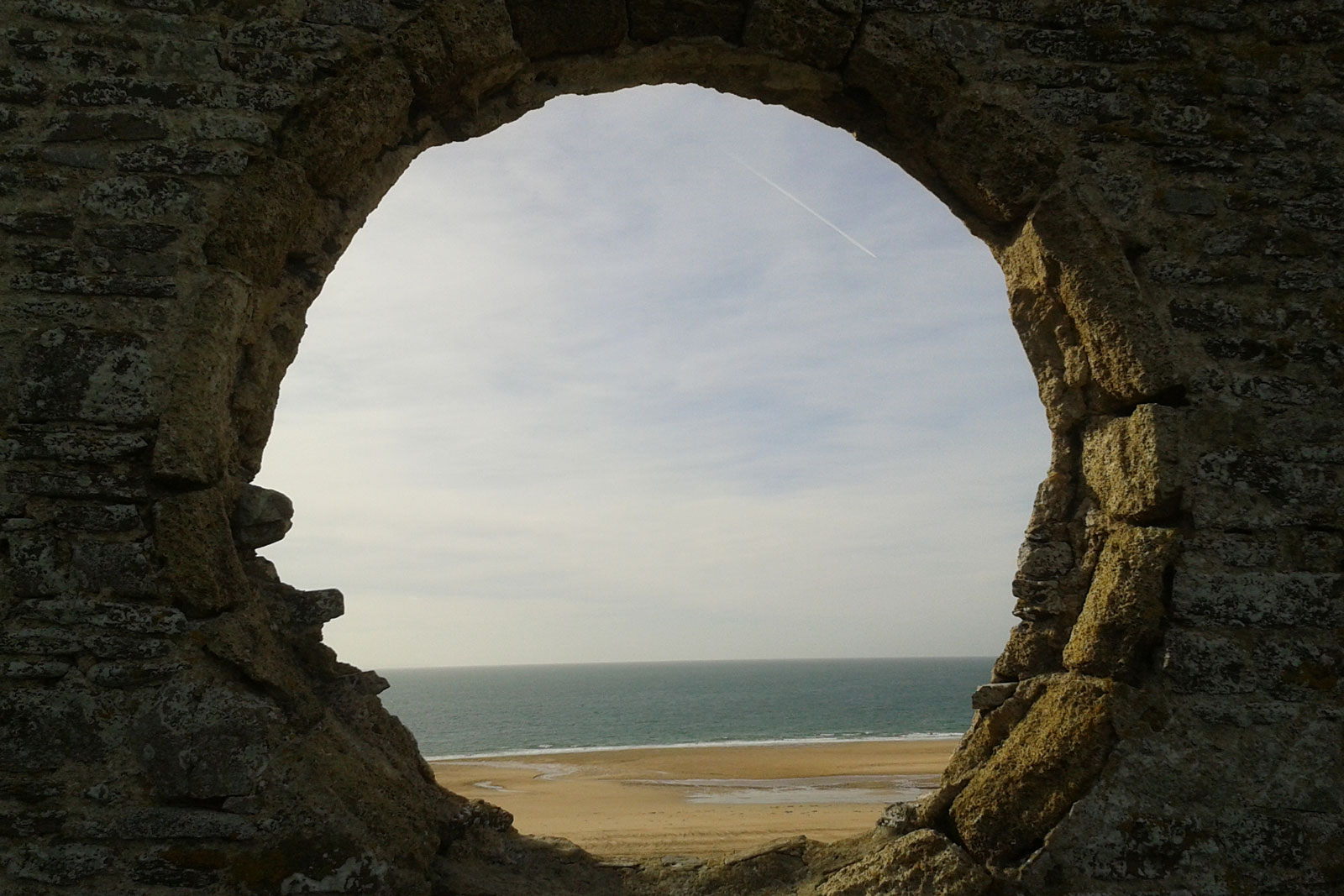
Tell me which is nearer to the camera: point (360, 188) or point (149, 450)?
point (149, 450)

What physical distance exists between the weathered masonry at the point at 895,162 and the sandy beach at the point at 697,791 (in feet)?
4.65

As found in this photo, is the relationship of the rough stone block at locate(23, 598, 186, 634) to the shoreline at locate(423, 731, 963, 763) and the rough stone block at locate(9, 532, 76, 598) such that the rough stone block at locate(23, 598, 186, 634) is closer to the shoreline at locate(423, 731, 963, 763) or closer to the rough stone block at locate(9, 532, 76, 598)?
the rough stone block at locate(9, 532, 76, 598)

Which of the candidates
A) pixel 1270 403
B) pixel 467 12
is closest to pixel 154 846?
pixel 467 12

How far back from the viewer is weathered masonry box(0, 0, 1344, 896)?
2633mm

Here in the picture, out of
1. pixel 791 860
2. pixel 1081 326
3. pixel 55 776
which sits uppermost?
pixel 1081 326

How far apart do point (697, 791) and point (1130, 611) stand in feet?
39.1

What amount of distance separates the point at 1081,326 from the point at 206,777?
129 inches

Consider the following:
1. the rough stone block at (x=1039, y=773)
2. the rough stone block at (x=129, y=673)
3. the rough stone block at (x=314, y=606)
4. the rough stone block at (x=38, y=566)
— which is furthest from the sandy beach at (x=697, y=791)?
the rough stone block at (x=38, y=566)

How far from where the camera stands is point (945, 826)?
3.03 m

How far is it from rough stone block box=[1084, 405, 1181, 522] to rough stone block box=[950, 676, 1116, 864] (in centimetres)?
61

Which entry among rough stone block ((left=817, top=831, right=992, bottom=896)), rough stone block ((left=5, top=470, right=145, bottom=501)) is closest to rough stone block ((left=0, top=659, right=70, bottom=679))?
rough stone block ((left=5, top=470, right=145, bottom=501))

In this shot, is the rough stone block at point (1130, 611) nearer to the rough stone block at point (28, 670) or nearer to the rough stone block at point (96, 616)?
the rough stone block at point (96, 616)

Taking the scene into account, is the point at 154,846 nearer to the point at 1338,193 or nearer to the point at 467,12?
the point at 467,12

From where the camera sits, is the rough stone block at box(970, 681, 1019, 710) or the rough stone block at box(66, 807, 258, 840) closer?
the rough stone block at box(66, 807, 258, 840)
